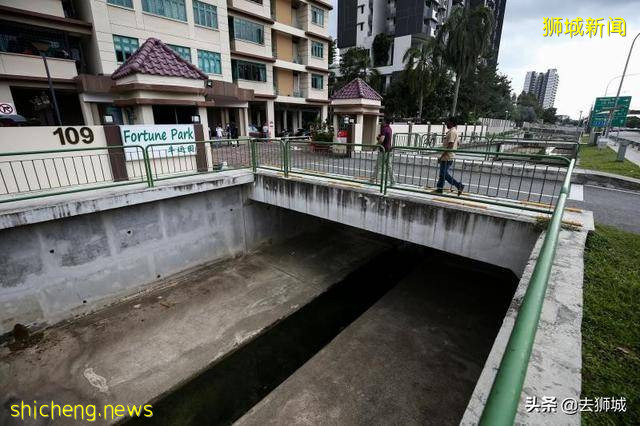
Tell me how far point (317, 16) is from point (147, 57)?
23840 mm

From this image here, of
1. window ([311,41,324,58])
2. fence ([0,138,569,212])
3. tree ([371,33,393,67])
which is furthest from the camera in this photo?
tree ([371,33,393,67])

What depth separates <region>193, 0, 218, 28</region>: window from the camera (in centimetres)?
1838

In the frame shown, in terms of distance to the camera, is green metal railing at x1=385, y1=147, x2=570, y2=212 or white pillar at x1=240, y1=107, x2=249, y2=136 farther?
white pillar at x1=240, y1=107, x2=249, y2=136

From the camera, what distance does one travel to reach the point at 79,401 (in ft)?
17.1

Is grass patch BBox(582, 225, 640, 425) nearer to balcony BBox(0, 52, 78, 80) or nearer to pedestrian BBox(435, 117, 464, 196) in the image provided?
pedestrian BBox(435, 117, 464, 196)

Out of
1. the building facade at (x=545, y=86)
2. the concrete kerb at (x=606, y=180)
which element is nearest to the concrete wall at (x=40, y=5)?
the concrete kerb at (x=606, y=180)

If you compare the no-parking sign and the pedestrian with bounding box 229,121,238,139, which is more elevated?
the no-parking sign

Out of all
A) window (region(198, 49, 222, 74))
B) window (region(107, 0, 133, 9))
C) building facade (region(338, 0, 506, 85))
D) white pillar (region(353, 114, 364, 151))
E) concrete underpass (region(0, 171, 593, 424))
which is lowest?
concrete underpass (region(0, 171, 593, 424))

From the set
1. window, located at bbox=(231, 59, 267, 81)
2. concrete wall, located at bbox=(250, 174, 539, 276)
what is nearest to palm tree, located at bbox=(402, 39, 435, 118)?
window, located at bbox=(231, 59, 267, 81)

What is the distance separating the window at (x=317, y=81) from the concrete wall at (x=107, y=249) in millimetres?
22259

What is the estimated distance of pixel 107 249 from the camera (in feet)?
24.3

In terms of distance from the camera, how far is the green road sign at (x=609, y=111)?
2444cm

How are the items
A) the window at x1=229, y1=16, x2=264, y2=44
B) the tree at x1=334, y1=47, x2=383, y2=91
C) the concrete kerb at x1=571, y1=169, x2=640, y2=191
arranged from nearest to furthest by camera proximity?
the concrete kerb at x1=571, y1=169, x2=640, y2=191 → the window at x1=229, y1=16, x2=264, y2=44 → the tree at x1=334, y1=47, x2=383, y2=91

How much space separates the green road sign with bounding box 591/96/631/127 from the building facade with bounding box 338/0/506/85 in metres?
24.1
